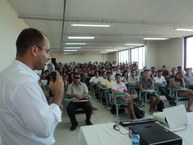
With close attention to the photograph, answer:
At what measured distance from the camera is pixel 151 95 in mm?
4539

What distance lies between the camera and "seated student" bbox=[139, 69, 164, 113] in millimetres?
4449

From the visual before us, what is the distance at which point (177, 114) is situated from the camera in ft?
5.28

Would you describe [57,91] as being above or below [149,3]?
below

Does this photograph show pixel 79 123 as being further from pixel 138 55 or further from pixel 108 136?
pixel 138 55

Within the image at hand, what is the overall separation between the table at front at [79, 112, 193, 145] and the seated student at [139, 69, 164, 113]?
2785 millimetres

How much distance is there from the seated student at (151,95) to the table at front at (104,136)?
10.1 ft

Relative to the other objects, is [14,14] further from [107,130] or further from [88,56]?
[88,56]

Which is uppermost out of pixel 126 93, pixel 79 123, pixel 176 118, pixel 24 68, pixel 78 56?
pixel 78 56

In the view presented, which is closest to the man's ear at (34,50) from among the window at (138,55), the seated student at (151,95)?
the seated student at (151,95)

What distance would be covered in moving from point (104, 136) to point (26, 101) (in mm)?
948

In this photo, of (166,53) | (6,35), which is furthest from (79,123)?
(166,53)

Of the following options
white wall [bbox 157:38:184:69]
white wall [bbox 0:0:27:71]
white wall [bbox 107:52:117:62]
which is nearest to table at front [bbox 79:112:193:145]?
white wall [bbox 0:0:27:71]

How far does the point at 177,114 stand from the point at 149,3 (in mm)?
3031

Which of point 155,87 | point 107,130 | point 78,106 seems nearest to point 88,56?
point 155,87
